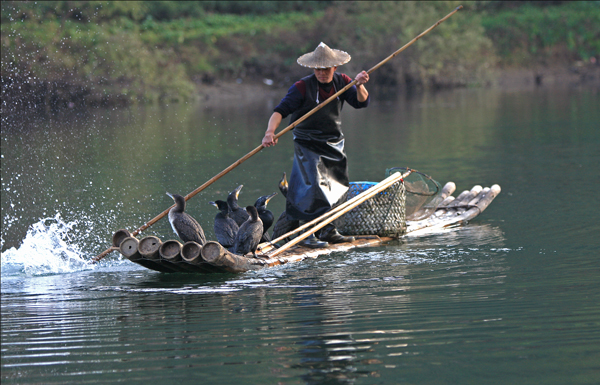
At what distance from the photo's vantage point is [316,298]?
5559 millimetres

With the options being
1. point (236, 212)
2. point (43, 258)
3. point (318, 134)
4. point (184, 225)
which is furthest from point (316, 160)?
point (43, 258)

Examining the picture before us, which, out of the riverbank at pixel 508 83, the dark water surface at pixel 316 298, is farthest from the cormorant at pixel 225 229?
the riverbank at pixel 508 83

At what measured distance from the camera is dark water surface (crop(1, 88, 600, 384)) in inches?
166

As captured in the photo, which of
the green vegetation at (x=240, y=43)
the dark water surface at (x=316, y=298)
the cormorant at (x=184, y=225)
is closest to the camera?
the dark water surface at (x=316, y=298)

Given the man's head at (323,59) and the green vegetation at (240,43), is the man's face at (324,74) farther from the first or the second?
the green vegetation at (240,43)

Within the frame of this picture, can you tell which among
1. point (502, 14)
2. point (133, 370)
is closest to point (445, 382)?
point (133, 370)

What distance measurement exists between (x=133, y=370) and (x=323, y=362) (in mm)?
1060

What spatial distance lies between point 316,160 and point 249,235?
3.52 ft

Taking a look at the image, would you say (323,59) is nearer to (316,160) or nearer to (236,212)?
(316,160)

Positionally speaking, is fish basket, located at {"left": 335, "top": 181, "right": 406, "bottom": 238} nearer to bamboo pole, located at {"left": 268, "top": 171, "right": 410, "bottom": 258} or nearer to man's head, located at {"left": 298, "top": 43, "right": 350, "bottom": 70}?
bamboo pole, located at {"left": 268, "top": 171, "right": 410, "bottom": 258}

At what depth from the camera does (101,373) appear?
4.21 metres

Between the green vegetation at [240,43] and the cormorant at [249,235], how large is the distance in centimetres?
2393

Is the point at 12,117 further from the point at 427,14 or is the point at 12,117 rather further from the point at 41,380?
the point at 41,380

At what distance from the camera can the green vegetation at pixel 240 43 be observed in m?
30.9
